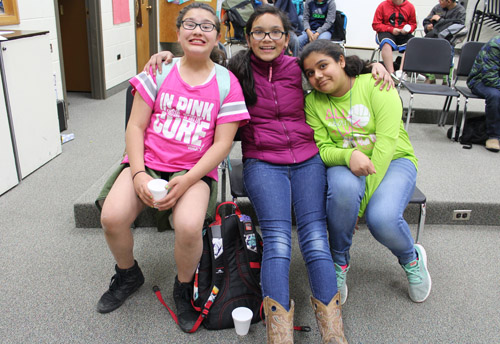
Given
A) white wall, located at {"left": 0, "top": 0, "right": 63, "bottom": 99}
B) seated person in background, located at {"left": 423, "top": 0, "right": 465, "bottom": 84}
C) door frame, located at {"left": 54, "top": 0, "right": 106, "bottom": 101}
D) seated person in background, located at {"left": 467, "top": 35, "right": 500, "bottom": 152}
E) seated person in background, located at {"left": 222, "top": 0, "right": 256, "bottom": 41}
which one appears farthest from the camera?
seated person in background, located at {"left": 423, "top": 0, "right": 465, "bottom": 84}

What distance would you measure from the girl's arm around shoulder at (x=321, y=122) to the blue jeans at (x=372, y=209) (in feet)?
0.26

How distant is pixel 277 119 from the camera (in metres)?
1.72

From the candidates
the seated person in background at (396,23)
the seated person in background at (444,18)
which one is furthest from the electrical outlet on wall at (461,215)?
the seated person in background at (444,18)

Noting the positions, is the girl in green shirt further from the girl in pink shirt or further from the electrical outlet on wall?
the electrical outlet on wall

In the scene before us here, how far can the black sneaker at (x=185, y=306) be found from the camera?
151cm

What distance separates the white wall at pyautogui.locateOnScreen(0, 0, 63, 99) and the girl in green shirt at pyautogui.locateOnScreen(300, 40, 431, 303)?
2335 mm

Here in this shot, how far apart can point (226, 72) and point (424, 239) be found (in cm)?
136

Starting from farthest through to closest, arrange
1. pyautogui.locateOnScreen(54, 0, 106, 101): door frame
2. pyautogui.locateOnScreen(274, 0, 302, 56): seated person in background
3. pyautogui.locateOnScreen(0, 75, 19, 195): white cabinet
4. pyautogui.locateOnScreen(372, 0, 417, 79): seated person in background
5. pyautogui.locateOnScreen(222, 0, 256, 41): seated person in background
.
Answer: pyautogui.locateOnScreen(372, 0, 417, 79): seated person in background, pyautogui.locateOnScreen(222, 0, 256, 41): seated person in background, pyautogui.locateOnScreen(274, 0, 302, 56): seated person in background, pyautogui.locateOnScreen(54, 0, 106, 101): door frame, pyautogui.locateOnScreen(0, 75, 19, 195): white cabinet

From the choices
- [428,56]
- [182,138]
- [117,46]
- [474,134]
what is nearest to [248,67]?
[182,138]

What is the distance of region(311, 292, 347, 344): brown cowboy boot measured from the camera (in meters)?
1.36

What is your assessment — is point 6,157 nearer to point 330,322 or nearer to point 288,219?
point 288,219

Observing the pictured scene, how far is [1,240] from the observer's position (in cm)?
199

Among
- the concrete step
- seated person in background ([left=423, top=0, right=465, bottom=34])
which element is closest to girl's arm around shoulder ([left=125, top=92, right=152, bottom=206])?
the concrete step

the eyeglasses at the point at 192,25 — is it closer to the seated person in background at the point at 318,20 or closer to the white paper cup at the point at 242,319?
the white paper cup at the point at 242,319
